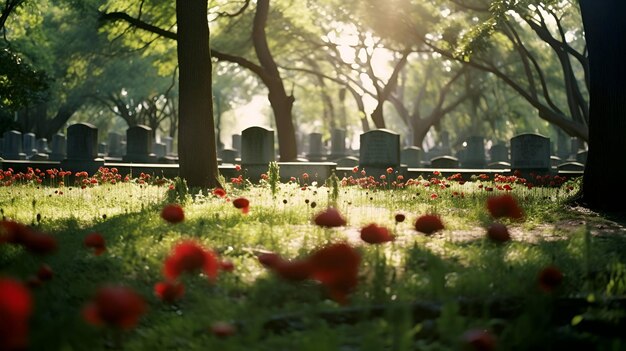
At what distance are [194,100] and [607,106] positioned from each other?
25.1ft

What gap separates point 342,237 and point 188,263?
4122 millimetres

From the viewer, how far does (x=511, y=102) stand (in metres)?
45.8

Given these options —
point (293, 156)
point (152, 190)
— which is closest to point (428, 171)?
point (293, 156)

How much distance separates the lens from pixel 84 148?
2094 centimetres

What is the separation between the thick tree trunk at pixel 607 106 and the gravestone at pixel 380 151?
339 inches

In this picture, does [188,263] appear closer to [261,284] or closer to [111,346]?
[111,346]

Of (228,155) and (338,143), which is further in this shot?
(338,143)

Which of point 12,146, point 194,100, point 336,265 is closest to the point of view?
point 336,265

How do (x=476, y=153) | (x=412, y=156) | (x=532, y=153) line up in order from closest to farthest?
(x=532, y=153)
(x=412, y=156)
(x=476, y=153)

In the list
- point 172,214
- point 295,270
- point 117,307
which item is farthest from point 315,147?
point 117,307

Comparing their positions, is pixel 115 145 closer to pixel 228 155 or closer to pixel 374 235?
pixel 228 155

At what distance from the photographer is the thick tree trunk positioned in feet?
35.6

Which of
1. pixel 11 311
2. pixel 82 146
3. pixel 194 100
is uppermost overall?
pixel 194 100

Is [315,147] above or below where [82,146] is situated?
above
